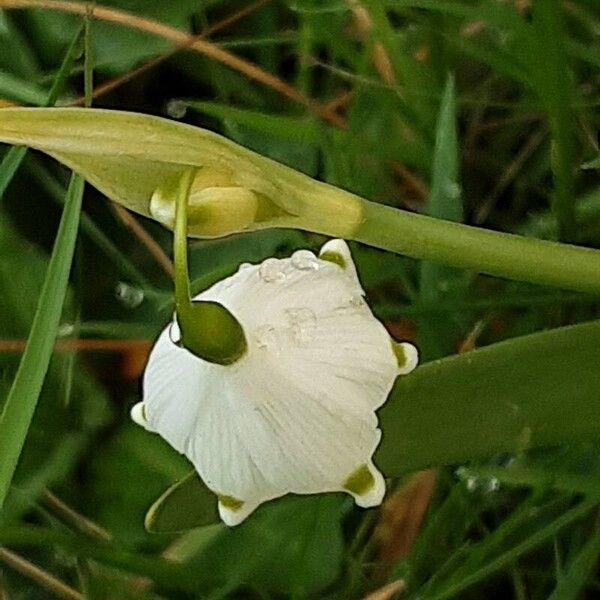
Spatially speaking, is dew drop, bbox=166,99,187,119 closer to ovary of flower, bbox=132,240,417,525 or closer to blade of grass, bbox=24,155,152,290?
blade of grass, bbox=24,155,152,290

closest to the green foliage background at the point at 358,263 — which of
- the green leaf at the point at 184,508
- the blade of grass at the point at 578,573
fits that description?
the blade of grass at the point at 578,573

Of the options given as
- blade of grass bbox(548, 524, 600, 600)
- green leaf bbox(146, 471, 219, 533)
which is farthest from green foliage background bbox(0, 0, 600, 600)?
green leaf bbox(146, 471, 219, 533)

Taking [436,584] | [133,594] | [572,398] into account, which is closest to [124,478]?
[133,594]

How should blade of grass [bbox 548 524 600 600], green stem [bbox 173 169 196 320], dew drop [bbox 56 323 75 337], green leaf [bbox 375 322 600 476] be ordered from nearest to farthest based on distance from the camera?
green stem [bbox 173 169 196 320] < green leaf [bbox 375 322 600 476] < blade of grass [bbox 548 524 600 600] < dew drop [bbox 56 323 75 337]

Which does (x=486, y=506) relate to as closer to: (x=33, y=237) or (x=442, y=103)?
(x=442, y=103)

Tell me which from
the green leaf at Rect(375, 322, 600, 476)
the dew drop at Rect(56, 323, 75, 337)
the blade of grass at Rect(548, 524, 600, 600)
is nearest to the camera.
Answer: the green leaf at Rect(375, 322, 600, 476)

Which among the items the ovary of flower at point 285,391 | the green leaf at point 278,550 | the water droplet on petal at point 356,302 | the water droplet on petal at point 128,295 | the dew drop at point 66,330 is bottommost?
the green leaf at point 278,550

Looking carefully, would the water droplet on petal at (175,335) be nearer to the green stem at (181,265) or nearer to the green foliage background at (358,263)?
the green stem at (181,265)

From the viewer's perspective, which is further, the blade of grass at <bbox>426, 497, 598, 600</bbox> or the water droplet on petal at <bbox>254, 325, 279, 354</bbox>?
the blade of grass at <bbox>426, 497, 598, 600</bbox>
